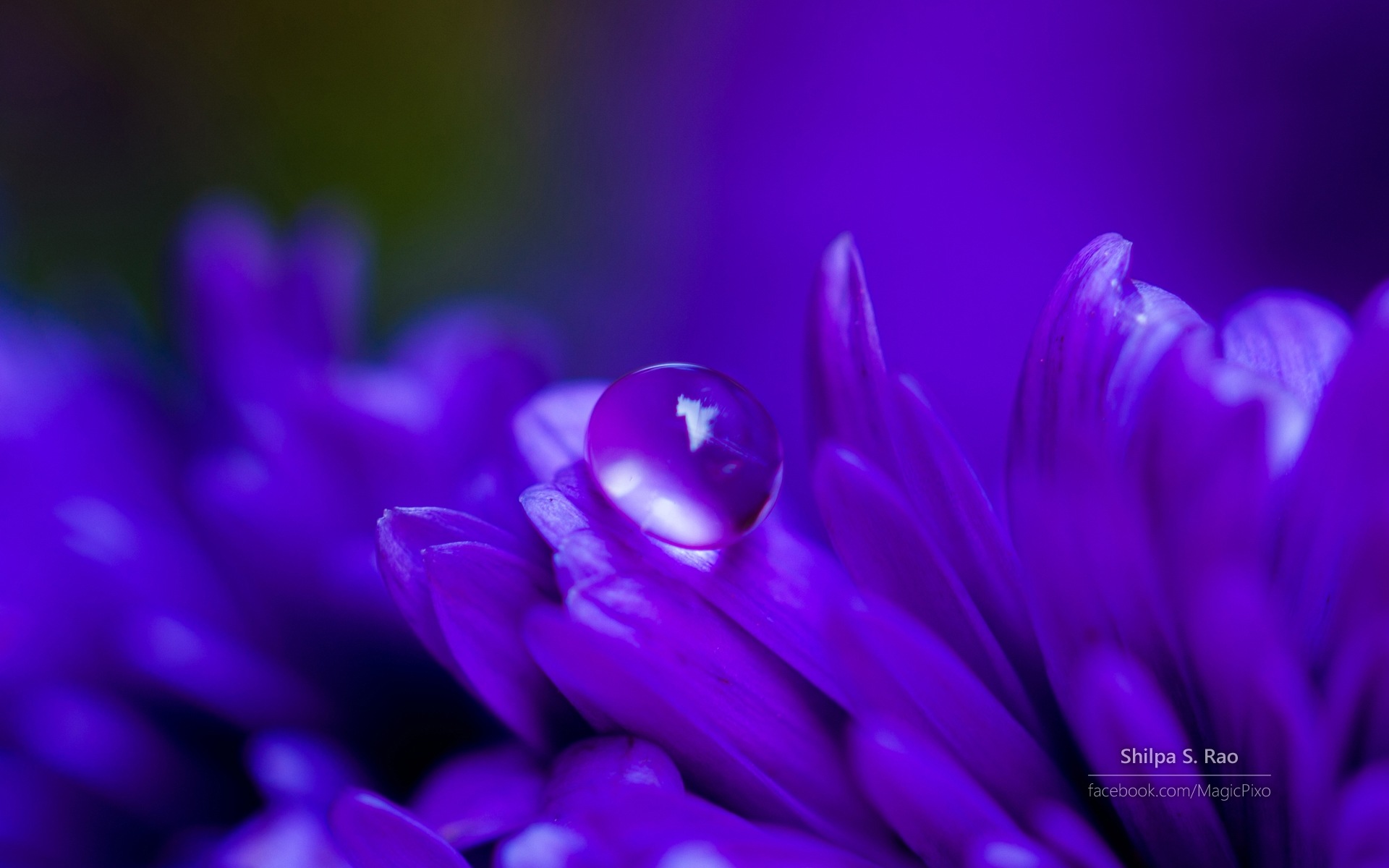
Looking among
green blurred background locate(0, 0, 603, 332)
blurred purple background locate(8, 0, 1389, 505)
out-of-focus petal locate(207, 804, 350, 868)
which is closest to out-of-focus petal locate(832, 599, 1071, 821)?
out-of-focus petal locate(207, 804, 350, 868)

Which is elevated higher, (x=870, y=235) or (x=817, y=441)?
(x=870, y=235)

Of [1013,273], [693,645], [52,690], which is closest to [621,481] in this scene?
[693,645]

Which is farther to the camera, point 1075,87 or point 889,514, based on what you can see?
point 1075,87

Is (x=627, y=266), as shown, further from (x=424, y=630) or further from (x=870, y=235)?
(x=424, y=630)

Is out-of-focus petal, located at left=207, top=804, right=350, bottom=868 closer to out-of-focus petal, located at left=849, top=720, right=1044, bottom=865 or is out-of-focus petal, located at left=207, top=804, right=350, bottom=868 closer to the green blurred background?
out-of-focus petal, located at left=849, top=720, right=1044, bottom=865

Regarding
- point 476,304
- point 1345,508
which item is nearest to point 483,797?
point 1345,508
